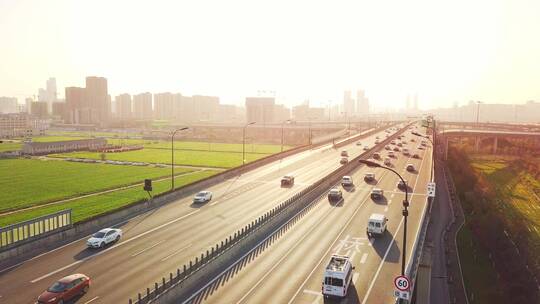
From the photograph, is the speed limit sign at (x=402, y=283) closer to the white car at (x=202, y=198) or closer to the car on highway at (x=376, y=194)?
the car on highway at (x=376, y=194)

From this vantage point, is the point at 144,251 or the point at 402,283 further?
the point at 144,251

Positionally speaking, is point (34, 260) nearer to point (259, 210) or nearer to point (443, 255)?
point (259, 210)

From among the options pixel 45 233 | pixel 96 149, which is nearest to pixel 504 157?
pixel 96 149

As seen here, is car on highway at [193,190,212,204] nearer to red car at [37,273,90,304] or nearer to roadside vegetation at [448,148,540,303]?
red car at [37,273,90,304]

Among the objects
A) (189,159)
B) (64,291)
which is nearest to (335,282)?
(64,291)

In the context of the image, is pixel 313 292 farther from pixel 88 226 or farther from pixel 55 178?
pixel 55 178

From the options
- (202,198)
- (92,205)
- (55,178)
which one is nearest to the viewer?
(202,198)

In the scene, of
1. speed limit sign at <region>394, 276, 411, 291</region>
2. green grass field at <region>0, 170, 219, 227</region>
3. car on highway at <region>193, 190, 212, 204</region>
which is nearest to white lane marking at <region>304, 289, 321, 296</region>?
speed limit sign at <region>394, 276, 411, 291</region>
